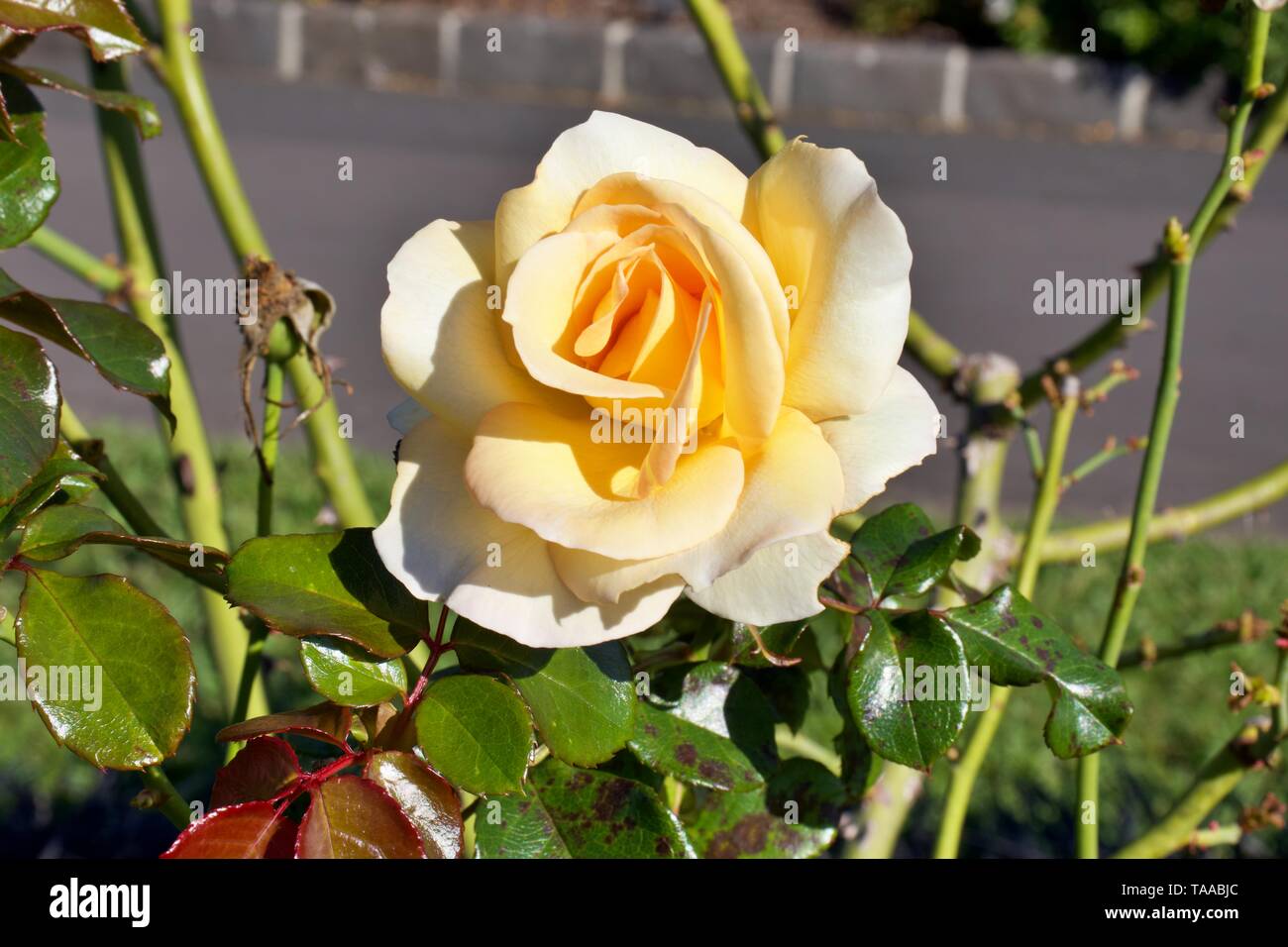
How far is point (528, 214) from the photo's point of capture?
69cm

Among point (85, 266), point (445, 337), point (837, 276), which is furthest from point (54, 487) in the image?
point (85, 266)

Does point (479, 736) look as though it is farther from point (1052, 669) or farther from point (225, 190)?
point (225, 190)

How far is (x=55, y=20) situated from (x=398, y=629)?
426 millimetres

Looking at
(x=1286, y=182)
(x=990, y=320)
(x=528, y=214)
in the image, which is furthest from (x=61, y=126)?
(x=528, y=214)

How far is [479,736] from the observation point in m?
0.68

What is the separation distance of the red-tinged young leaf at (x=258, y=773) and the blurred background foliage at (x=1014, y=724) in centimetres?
63

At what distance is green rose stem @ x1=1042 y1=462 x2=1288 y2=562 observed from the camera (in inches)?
52.8

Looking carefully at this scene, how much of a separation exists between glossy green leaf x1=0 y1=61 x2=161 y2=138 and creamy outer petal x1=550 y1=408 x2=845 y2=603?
47cm

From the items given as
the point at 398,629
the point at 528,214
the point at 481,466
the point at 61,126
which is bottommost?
the point at 61,126

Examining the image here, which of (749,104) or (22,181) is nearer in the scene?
(22,181)

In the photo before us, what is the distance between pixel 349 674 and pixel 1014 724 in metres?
2.62

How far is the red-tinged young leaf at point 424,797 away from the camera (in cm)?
67

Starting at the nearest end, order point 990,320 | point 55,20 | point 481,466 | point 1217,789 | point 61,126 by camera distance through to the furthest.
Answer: point 481,466 → point 55,20 → point 1217,789 → point 990,320 → point 61,126
